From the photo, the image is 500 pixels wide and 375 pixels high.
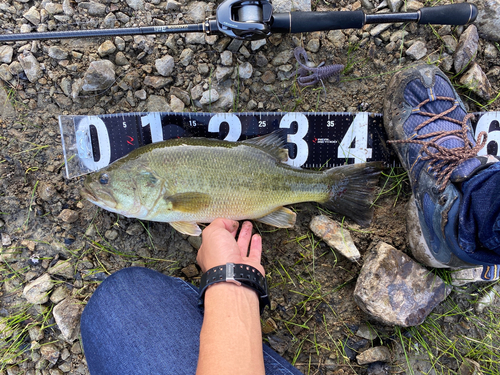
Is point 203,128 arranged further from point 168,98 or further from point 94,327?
point 94,327

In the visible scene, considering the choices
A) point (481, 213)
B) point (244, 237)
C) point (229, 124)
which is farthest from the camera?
point (229, 124)

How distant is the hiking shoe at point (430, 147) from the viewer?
2711mm

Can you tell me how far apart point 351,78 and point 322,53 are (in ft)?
1.29

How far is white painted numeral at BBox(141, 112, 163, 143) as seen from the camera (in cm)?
316

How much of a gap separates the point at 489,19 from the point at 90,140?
13.7 feet

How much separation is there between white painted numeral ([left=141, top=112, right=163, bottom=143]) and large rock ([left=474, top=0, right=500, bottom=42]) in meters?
3.37

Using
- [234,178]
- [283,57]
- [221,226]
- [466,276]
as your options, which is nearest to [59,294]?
[221,226]

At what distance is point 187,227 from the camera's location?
303 cm

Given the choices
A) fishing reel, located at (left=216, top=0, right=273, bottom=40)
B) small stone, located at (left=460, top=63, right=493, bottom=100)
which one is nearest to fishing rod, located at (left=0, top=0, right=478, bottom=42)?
fishing reel, located at (left=216, top=0, right=273, bottom=40)

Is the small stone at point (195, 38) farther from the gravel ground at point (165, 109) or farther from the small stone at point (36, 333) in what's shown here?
the small stone at point (36, 333)

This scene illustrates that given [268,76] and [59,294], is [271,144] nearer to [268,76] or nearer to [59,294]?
[268,76]

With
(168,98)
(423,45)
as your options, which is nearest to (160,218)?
(168,98)

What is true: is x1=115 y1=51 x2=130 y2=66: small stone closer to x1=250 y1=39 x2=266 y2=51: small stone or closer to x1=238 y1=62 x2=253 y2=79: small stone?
x1=238 y1=62 x2=253 y2=79: small stone

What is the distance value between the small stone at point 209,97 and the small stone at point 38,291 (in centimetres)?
237
